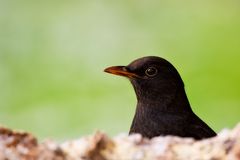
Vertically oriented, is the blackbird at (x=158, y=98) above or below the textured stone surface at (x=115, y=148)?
above

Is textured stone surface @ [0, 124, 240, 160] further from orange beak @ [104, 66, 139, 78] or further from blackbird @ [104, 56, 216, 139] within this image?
orange beak @ [104, 66, 139, 78]

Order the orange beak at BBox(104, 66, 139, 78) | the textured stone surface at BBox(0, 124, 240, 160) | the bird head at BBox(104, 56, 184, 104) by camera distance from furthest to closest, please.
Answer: the bird head at BBox(104, 56, 184, 104)
the orange beak at BBox(104, 66, 139, 78)
the textured stone surface at BBox(0, 124, 240, 160)

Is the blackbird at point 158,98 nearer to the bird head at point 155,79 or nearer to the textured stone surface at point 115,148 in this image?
the bird head at point 155,79

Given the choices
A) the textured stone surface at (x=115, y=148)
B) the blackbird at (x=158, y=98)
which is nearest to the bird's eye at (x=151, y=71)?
the blackbird at (x=158, y=98)

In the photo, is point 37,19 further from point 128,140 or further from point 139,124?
point 128,140

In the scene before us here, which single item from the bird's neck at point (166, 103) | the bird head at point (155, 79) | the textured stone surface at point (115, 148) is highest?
the bird head at point (155, 79)

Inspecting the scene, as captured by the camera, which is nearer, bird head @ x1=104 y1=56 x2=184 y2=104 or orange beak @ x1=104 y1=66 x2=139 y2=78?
orange beak @ x1=104 y1=66 x2=139 y2=78

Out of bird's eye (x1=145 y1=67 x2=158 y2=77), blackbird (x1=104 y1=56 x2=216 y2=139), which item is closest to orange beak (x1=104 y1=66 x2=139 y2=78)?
blackbird (x1=104 y1=56 x2=216 y2=139)
